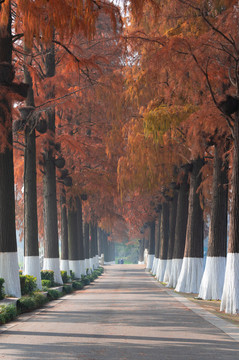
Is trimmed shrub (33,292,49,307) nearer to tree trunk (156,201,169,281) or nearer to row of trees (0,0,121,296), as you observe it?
row of trees (0,0,121,296)

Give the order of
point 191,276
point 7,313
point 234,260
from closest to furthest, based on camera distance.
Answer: point 7,313 → point 234,260 → point 191,276

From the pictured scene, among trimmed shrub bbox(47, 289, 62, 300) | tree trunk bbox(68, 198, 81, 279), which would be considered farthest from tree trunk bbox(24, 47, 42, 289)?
tree trunk bbox(68, 198, 81, 279)

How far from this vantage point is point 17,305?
15648 mm

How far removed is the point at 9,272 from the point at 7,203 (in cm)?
195

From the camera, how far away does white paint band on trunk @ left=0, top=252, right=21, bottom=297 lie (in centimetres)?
1645

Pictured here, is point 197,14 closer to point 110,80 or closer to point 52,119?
point 110,80

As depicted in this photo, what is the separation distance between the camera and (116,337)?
10.8 meters

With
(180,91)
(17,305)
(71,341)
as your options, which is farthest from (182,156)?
(71,341)

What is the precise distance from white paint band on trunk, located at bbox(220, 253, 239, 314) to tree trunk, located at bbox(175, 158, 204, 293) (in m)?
9.08

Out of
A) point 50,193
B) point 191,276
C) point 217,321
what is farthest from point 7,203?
point 191,276

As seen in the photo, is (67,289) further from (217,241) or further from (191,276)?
(217,241)

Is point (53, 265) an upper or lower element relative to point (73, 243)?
lower

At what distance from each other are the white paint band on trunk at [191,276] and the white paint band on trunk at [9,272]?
10.2 m

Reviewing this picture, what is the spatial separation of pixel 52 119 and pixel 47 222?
489 cm
